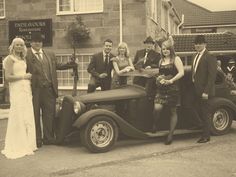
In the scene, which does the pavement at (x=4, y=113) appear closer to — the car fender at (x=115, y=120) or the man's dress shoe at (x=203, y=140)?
the car fender at (x=115, y=120)

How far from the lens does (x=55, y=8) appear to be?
62.8ft

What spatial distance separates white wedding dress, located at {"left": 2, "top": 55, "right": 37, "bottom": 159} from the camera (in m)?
8.46

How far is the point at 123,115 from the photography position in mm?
8977

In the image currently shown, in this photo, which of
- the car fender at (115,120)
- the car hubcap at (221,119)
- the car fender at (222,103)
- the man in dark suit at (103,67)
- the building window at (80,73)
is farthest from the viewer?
the building window at (80,73)

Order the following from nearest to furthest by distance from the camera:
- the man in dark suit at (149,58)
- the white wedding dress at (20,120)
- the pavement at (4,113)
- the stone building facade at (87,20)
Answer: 1. the white wedding dress at (20,120)
2. the man in dark suit at (149,58)
3. the pavement at (4,113)
4. the stone building facade at (87,20)

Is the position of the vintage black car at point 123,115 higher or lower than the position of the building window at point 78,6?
lower

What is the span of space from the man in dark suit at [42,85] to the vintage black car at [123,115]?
205mm

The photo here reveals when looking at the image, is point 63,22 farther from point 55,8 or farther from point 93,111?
point 93,111

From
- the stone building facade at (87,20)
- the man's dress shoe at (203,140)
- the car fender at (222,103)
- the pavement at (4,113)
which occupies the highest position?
the stone building facade at (87,20)

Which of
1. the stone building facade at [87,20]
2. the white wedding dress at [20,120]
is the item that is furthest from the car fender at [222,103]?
the stone building facade at [87,20]

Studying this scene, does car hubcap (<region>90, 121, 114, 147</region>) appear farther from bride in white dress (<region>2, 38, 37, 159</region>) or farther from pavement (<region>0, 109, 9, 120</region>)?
pavement (<region>0, 109, 9, 120</region>)

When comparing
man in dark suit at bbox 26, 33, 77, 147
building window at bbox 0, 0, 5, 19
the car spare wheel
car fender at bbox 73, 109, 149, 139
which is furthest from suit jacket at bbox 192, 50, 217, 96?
building window at bbox 0, 0, 5, 19

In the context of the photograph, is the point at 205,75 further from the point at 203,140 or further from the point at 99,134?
the point at 99,134

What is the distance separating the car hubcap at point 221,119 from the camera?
9.74 metres
